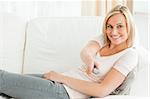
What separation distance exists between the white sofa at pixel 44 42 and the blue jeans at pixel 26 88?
42 centimetres

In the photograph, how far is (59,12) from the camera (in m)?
2.72

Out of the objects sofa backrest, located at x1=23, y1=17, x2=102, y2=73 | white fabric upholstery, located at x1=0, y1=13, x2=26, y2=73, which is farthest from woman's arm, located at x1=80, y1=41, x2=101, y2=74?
white fabric upholstery, located at x1=0, y1=13, x2=26, y2=73

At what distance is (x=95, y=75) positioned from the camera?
1756 mm

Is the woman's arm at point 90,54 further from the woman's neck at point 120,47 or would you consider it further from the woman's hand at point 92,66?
→ the woman's neck at point 120,47

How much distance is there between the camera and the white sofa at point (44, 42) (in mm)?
2086

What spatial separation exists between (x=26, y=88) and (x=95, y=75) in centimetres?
41

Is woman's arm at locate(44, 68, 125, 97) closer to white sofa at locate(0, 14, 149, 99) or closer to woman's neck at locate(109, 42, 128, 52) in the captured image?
woman's neck at locate(109, 42, 128, 52)

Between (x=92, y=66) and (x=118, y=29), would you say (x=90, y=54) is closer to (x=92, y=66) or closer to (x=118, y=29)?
(x=92, y=66)

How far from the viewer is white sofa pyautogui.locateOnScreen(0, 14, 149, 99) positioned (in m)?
2.09

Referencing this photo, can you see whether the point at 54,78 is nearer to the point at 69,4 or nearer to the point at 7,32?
the point at 7,32

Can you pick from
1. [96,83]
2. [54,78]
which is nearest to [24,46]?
[54,78]

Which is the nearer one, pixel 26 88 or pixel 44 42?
Result: pixel 26 88

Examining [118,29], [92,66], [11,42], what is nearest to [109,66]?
[92,66]

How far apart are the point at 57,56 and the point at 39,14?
738 mm
